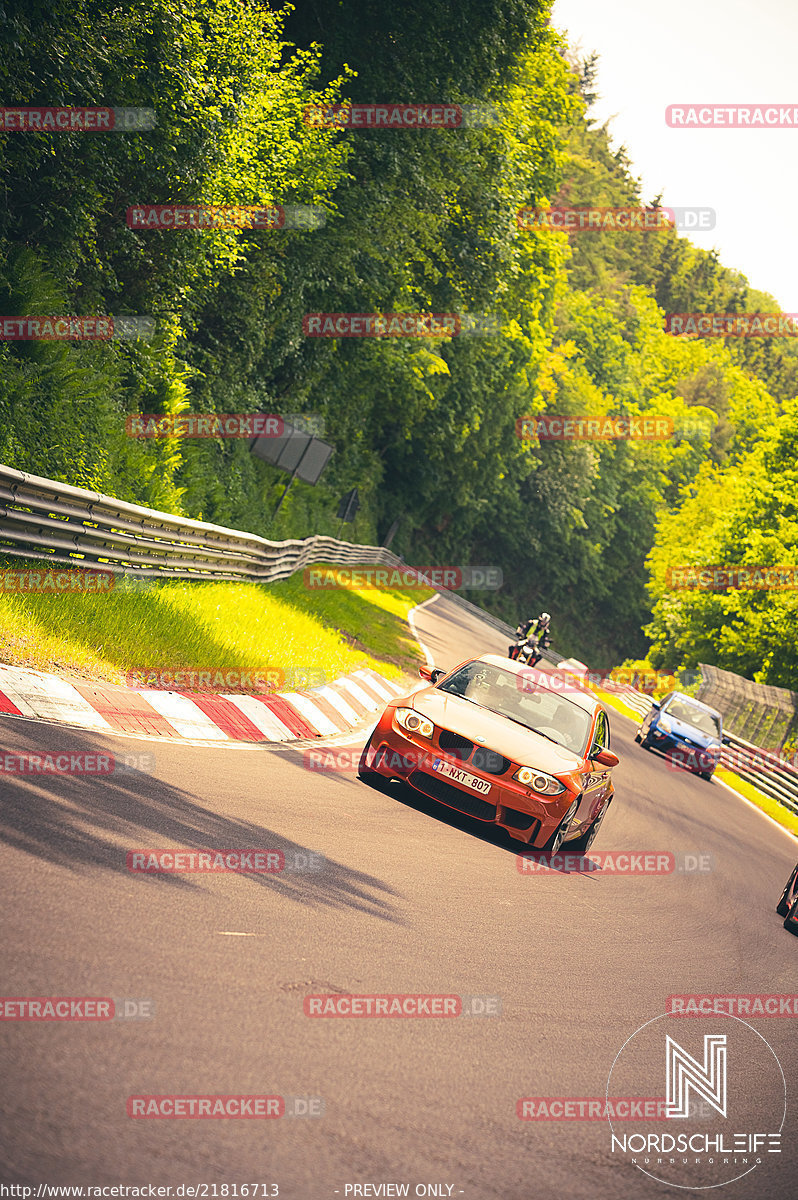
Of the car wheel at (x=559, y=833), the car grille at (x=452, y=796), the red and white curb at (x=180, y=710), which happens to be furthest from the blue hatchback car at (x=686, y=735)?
the car grille at (x=452, y=796)

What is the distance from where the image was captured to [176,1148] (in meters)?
3.31

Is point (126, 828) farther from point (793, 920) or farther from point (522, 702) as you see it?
point (793, 920)

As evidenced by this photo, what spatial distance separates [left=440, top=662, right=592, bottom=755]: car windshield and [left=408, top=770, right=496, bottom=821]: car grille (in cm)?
109

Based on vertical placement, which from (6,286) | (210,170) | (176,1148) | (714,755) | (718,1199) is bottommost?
(714,755)

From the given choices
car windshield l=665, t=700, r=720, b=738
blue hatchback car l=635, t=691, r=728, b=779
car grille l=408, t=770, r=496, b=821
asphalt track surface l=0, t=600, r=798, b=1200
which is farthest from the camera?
car windshield l=665, t=700, r=720, b=738

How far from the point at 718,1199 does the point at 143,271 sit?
60.9 ft

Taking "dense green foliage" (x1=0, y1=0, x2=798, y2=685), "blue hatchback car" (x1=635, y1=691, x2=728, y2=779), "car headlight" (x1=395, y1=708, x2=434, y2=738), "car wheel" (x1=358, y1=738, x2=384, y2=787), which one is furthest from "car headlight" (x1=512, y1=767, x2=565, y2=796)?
"blue hatchback car" (x1=635, y1=691, x2=728, y2=779)

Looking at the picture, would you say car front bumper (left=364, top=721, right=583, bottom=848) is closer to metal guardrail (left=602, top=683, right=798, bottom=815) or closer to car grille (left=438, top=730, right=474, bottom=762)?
car grille (left=438, top=730, right=474, bottom=762)

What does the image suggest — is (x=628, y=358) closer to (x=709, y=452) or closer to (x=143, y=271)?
(x=709, y=452)

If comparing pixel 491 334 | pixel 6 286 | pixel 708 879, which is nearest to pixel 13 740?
pixel 708 879

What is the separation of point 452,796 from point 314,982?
479cm

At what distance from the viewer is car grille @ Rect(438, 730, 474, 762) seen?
9.54 meters

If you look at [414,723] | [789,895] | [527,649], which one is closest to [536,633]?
[527,649]

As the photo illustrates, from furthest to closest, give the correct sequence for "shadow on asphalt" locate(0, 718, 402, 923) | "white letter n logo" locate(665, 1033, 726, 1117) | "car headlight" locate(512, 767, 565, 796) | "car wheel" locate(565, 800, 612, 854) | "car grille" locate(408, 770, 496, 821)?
"car wheel" locate(565, 800, 612, 854) < "car grille" locate(408, 770, 496, 821) < "car headlight" locate(512, 767, 565, 796) < "shadow on asphalt" locate(0, 718, 402, 923) < "white letter n logo" locate(665, 1033, 726, 1117)
